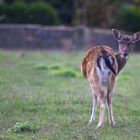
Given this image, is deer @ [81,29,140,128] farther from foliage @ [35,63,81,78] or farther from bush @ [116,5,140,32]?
bush @ [116,5,140,32]

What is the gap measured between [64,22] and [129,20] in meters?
5.72

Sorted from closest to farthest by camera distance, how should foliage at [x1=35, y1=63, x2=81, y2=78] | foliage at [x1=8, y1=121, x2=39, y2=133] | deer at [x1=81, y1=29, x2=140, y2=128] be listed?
foliage at [x1=8, y1=121, x2=39, y2=133] < deer at [x1=81, y1=29, x2=140, y2=128] < foliage at [x1=35, y1=63, x2=81, y2=78]

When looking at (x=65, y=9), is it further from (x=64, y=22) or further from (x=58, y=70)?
(x=58, y=70)

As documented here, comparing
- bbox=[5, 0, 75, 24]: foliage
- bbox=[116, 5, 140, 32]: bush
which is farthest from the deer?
bbox=[5, 0, 75, 24]: foliage

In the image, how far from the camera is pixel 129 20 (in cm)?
2955

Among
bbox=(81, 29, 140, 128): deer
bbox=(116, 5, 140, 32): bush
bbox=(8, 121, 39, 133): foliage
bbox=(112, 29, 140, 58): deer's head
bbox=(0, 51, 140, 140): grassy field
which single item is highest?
bbox=(112, 29, 140, 58): deer's head

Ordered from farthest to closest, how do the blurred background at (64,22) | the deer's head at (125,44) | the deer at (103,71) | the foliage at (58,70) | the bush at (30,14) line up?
the bush at (30,14) < the blurred background at (64,22) < the foliage at (58,70) < the deer's head at (125,44) < the deer at (103,71)

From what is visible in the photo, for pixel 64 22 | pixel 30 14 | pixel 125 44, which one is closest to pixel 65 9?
pixel 64 22

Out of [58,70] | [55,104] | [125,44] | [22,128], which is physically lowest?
[58,70]

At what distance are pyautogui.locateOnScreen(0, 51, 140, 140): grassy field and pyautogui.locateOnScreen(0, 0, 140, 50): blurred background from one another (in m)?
4.83

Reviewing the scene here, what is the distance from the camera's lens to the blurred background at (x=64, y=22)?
82.8 ft

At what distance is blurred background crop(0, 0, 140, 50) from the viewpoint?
25.2 meters

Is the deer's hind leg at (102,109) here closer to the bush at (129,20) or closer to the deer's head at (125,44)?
the deer's head at (125,44)

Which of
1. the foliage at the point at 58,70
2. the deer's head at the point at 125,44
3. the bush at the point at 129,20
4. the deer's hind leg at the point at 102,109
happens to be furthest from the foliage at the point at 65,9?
the deer's hind leg at the point at 102,109
